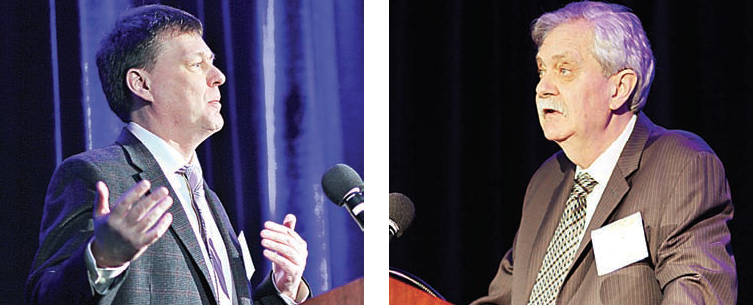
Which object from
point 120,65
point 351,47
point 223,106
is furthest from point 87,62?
point 351,47

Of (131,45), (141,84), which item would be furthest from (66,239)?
(131,45)

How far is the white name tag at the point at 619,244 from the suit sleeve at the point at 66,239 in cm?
Result: 173

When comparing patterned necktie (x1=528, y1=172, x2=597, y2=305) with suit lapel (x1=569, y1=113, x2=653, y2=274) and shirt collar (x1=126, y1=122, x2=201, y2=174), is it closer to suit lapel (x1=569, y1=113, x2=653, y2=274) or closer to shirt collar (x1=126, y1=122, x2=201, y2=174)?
suit lapel (x1=569, y1=113, x2=653, y2=274)

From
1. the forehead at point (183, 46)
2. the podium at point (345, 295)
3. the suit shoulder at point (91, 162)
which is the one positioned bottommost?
the podium at point (345, 295)

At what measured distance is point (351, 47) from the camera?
158 inches

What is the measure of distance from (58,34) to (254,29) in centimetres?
74

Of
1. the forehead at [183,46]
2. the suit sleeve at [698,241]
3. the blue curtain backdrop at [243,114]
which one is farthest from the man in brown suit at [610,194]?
the forehead at [183,46]

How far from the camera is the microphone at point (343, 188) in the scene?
13.0 feet

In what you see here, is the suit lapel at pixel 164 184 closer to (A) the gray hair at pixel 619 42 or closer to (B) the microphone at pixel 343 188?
(B) the microphone at pixel 343 188

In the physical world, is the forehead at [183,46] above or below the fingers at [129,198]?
above

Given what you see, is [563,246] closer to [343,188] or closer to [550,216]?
[550,216]

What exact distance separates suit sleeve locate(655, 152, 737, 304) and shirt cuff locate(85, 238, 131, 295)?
191 centimetres

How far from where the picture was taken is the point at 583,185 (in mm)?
3842

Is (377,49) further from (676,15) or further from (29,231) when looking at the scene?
(29,231)
